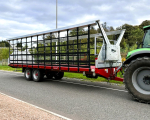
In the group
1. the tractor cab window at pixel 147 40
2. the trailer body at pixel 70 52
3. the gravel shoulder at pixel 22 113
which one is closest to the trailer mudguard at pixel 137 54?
the tractor cab window at pixel 147 40

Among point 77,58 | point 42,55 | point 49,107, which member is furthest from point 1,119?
point 42,55

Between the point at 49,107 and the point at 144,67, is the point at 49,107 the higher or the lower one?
the lower one

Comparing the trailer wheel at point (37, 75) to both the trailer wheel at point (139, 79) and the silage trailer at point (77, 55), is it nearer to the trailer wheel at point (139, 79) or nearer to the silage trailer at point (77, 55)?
the silage trailer at point (77, 55)

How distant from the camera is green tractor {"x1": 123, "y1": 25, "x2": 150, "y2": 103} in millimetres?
5629

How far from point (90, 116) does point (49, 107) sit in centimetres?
152

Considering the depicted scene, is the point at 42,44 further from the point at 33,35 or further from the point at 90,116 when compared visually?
the point at 90,116

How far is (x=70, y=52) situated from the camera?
8820 millimetres

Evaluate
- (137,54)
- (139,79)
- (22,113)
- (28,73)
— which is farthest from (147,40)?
(28,73)

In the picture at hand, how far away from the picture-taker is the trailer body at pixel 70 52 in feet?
25.4

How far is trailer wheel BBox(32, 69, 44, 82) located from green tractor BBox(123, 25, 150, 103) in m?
6.41

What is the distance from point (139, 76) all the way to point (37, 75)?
23.3ft

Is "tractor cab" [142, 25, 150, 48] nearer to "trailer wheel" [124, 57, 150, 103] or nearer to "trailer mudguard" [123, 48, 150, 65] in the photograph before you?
"trailer mudguard" [123, 48, 150, 65]

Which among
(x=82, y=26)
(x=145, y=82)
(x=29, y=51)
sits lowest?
(x=145, y=82)

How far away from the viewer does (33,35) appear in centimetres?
1108
